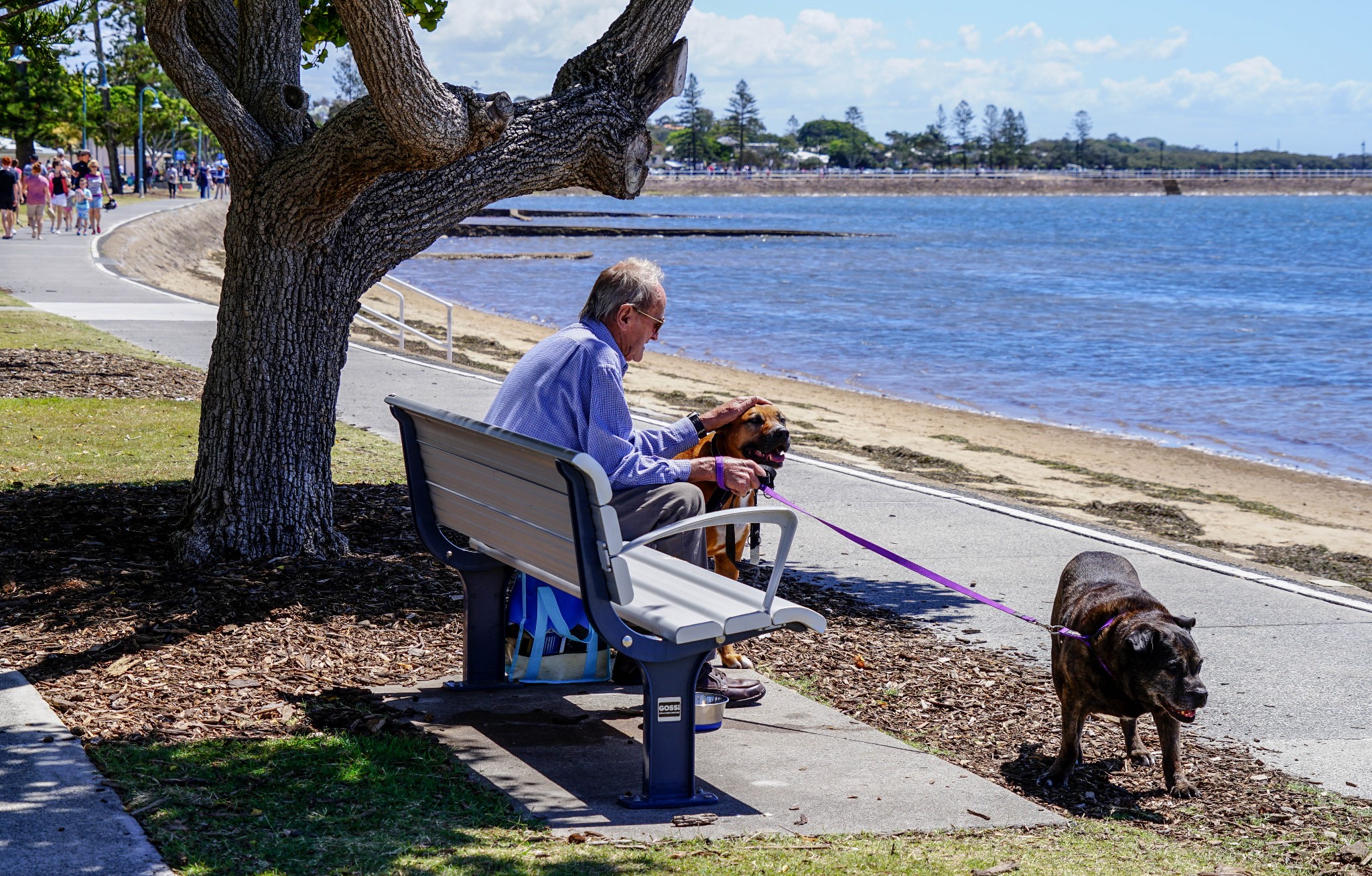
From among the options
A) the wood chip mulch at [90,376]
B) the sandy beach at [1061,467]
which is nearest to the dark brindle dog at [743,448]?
the sandy beach at [1061,467]

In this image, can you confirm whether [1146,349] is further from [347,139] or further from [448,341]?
[347,139]

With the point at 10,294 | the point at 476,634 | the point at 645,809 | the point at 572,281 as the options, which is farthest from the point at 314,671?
the point at 572,281

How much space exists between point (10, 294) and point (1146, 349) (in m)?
23.5

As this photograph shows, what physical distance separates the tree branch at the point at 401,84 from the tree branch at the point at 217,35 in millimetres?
1855

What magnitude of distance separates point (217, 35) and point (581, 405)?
3.50 metres

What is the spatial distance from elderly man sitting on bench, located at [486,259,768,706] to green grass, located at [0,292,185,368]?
9.79m

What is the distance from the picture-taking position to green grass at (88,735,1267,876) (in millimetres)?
3467

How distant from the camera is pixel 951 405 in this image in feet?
72.7

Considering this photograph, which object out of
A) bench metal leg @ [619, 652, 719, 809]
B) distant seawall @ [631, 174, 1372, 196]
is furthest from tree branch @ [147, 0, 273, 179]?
distant seawall @ [631, 174, 1372, 196]

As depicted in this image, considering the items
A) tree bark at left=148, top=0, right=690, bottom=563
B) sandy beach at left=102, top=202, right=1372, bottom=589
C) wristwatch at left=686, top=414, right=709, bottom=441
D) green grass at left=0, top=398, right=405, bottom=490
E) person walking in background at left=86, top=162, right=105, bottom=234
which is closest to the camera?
wristwatch at left=686, top=414, right=709, bottom=441

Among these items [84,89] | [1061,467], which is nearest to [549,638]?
[1061,467]

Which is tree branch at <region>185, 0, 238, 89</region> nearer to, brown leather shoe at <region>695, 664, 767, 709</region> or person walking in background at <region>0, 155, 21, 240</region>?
brown leather shoe at <region>695, 664, 767, 709</region>

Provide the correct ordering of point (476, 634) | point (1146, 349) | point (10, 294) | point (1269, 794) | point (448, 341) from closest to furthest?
point (1269, 794) < point (476, 634) < point (448, 341) < point (10, 294) < point (1146, 349)

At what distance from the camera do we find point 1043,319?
38.6 metres
